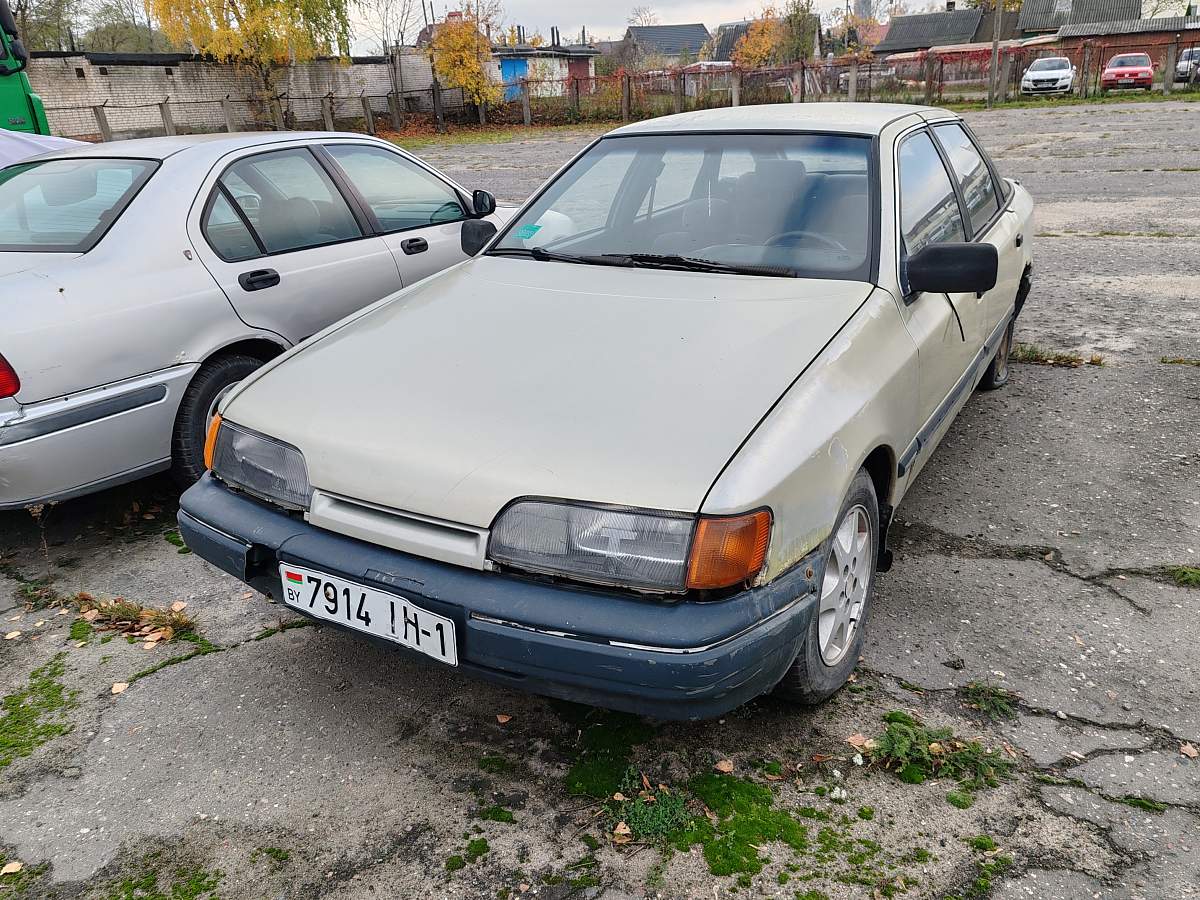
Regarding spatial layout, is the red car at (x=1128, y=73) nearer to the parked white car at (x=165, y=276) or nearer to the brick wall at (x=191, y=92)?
the brick wall at (x=191, y=92)

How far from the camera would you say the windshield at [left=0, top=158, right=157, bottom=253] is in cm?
363

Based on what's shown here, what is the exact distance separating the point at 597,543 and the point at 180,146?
3.29 meters

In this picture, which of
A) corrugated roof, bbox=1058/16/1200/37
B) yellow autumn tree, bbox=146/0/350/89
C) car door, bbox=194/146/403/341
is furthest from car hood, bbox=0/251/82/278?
corrugated roof, bbox=1058/16/1200/37

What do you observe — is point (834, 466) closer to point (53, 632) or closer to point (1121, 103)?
point (53, 632)

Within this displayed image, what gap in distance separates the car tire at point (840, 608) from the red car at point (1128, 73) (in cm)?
3116

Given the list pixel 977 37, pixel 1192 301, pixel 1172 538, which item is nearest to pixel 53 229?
pixel 1172 538

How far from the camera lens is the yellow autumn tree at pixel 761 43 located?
57750 millimetres

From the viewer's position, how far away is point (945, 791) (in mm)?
2189

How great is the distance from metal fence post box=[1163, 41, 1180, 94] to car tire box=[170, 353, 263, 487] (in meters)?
31.1

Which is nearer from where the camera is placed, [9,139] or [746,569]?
[746,569]

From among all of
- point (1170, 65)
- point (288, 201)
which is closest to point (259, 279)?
point (288, 201)

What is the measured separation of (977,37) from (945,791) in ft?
256

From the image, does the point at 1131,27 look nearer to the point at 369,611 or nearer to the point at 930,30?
the point at 930,30

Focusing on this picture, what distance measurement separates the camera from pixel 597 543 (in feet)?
6.30
